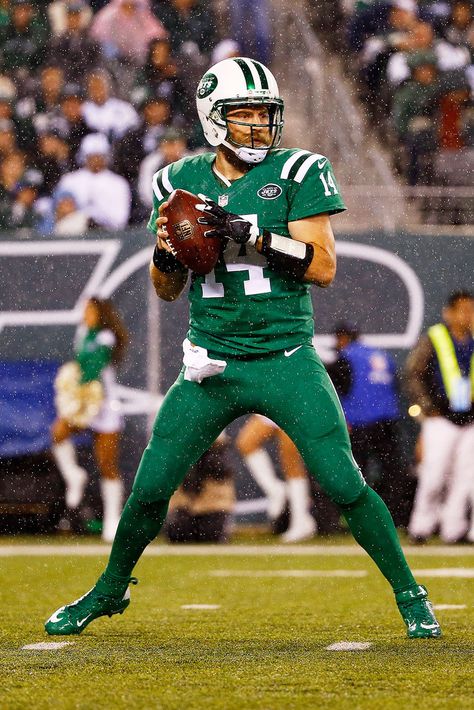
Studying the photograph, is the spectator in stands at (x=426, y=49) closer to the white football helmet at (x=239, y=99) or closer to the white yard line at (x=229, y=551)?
the white yard line at (x=229, y=551)

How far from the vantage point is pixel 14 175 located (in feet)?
35.3

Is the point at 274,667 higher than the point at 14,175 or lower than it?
lower

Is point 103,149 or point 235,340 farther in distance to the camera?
point 103,149

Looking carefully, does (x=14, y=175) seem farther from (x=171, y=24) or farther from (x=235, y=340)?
(x=235, y=340)

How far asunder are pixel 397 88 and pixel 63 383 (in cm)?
373

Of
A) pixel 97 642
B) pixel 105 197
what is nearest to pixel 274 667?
pixel 97 642

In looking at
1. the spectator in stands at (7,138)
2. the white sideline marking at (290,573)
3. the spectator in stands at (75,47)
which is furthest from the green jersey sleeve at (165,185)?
the spectator in stands at (75,47)

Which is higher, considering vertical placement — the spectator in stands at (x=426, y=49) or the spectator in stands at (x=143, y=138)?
the spectator in stands at (x=426, y=49)

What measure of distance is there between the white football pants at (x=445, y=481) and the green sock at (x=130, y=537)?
4.10 meters

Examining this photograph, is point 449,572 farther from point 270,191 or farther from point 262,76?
point 262,76

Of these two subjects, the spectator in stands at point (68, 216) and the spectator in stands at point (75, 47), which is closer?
the spectator in stands at point (68, 216)

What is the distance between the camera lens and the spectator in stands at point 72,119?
35.4ft

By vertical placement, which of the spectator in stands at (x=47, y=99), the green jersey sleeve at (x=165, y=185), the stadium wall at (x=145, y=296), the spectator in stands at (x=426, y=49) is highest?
the spectator in stands at (x=426, y=49)

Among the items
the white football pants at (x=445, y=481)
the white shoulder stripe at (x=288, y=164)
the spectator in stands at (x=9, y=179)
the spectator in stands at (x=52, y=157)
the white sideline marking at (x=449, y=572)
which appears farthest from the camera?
the spectator in stands at (x=52, y=157)
